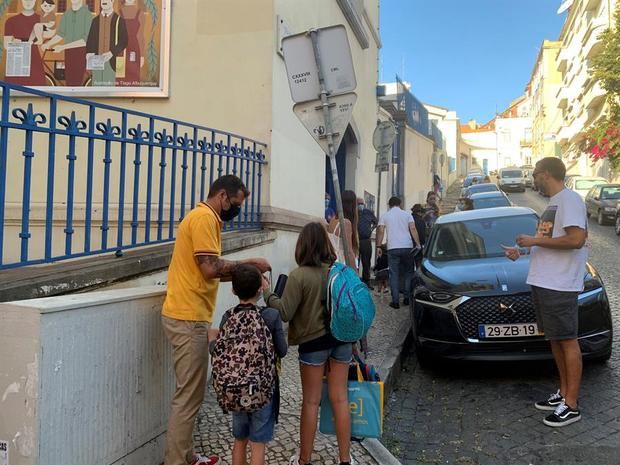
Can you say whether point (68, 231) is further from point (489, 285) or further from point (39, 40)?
point (39, 40)

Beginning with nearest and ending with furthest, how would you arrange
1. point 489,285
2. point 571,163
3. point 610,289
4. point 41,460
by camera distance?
point 41,460, point 489,285, point 610,289, point 571,163

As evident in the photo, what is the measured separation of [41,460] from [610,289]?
29.6 feet

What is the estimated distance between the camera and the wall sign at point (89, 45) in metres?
6.43

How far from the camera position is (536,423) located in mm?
4191

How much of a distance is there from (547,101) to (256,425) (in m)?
64.2

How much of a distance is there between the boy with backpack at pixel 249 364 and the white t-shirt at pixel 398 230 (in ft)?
17.9

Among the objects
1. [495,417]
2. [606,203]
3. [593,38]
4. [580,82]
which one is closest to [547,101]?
[580,82]

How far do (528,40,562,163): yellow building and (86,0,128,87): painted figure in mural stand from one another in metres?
52.0

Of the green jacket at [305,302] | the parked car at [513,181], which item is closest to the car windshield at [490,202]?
the green jacket at [305,302]

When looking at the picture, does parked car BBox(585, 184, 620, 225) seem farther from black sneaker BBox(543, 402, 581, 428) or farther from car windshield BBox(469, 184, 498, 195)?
black sneaker BBox(543, 402, 581, 428)

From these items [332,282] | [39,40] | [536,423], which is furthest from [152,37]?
[536,423]

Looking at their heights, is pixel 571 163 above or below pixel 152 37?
above

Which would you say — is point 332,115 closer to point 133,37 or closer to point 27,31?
point 133,37

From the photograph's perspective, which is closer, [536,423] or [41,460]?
[41,460]
